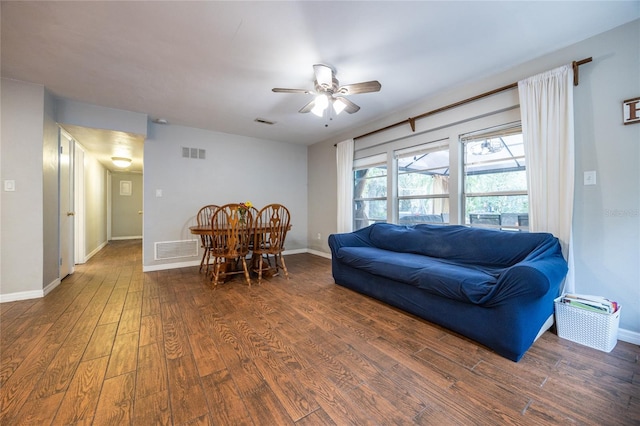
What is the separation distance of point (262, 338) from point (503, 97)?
3.36 meters

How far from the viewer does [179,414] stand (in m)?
1.21

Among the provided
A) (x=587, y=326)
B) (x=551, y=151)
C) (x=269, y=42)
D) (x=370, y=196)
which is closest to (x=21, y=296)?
(x=269, y=42)

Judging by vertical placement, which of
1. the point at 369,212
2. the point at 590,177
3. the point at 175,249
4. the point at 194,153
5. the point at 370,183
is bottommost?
the point at 175,249

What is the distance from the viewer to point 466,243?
8.47 ft

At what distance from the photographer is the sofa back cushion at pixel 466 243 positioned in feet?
7.14

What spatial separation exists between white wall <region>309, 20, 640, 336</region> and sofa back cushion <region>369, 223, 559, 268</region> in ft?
1.19

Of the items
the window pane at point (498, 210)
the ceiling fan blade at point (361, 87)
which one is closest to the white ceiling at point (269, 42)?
the ceiling fan blade at point (361, 87)

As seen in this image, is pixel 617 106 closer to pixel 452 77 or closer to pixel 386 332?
pixel 452 77

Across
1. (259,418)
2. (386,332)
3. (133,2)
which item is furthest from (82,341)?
(133,2)

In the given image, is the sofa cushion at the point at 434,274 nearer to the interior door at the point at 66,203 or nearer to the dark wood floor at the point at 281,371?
the dark wood floor at the point at 281,371

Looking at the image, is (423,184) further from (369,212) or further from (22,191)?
(22,191)

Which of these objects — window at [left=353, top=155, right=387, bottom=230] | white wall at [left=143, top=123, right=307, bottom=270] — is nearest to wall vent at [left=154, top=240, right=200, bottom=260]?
white wall at [left=143, top=123, right=307, bottom=270]

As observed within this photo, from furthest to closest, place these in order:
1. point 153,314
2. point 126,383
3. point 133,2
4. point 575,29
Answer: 1. point 153,314
2. point 575,29
3. point 133,2
4. point 126,383

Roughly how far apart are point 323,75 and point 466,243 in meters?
2.26
